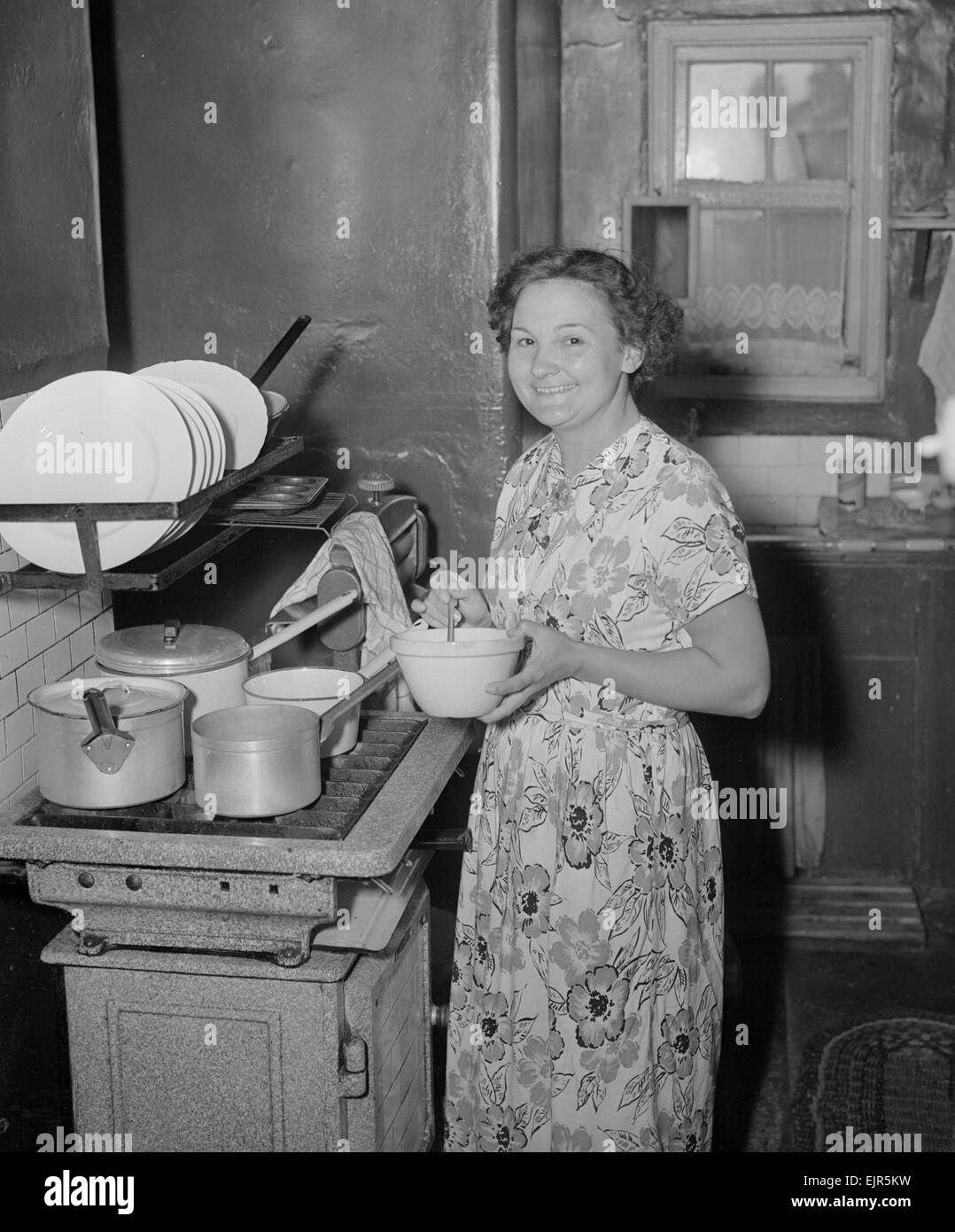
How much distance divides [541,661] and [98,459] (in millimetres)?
898

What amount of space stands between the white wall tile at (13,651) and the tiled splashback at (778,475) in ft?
10.6

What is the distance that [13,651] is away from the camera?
299 centimetres

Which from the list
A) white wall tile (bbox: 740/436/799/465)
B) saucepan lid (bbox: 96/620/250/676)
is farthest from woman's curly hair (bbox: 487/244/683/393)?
white wall tile (bbox: 740/436/799/465)

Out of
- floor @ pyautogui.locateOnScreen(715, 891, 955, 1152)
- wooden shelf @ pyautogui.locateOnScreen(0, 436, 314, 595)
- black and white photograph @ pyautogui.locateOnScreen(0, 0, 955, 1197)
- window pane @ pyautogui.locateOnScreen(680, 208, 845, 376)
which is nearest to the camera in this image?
wooden shelf @ pyautogui.locateOnScreen(0, 436, 314, 595)

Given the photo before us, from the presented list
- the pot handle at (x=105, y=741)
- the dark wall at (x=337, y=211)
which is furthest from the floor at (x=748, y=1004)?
the dark wall at (x=337, y=211)

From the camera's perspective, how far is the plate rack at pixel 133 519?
249cm

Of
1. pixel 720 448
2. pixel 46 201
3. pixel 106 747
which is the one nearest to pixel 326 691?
pixel 106 747

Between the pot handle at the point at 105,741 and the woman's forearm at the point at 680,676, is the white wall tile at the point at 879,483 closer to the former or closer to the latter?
the woman's forearm at the point at 680,676

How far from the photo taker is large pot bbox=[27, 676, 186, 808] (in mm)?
2582

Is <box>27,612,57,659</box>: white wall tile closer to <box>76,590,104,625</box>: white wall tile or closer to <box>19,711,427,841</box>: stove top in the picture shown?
<box>76,590,104,625</box>: white wall tile

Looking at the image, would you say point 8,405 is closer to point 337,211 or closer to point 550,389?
point 550,389

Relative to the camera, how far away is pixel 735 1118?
3.95m
